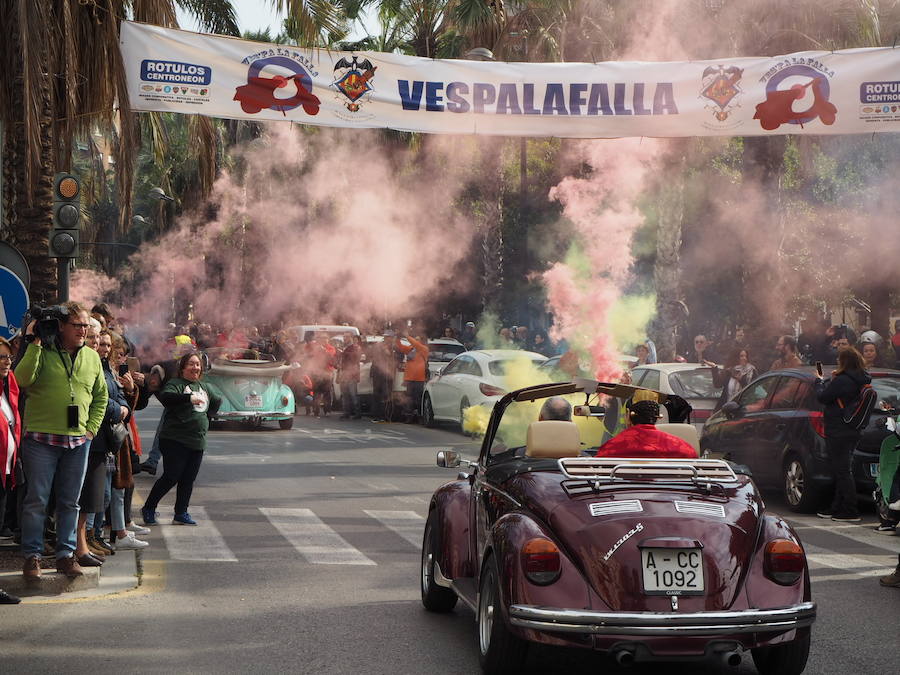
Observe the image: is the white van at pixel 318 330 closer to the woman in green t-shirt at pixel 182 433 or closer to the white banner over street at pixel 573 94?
the white banner over street at pixel 573 94

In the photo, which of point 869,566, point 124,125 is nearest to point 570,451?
point 869,566

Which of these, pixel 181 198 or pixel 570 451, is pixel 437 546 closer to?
Answer: pixel 570 451

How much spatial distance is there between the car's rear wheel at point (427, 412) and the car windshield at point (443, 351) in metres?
4.21

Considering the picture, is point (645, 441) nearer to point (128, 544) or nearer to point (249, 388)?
point (128, 544)

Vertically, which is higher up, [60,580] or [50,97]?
[50,97]

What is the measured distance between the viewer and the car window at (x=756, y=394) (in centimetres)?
1393

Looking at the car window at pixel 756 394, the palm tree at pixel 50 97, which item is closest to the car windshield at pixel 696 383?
the car window at pixel 756 394

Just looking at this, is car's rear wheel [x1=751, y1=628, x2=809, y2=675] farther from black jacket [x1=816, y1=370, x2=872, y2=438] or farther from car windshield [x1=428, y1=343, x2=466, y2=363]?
car windshield [x1=428, y1=343, x2=466, y2=363]

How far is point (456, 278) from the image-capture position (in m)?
45.1

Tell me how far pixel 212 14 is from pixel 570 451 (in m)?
13.4

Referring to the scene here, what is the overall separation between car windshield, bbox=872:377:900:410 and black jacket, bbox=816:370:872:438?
0.45 meters

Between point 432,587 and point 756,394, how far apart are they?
24.9ft

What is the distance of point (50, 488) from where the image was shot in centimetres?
817

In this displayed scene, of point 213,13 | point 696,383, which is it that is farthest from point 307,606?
point 213,13
